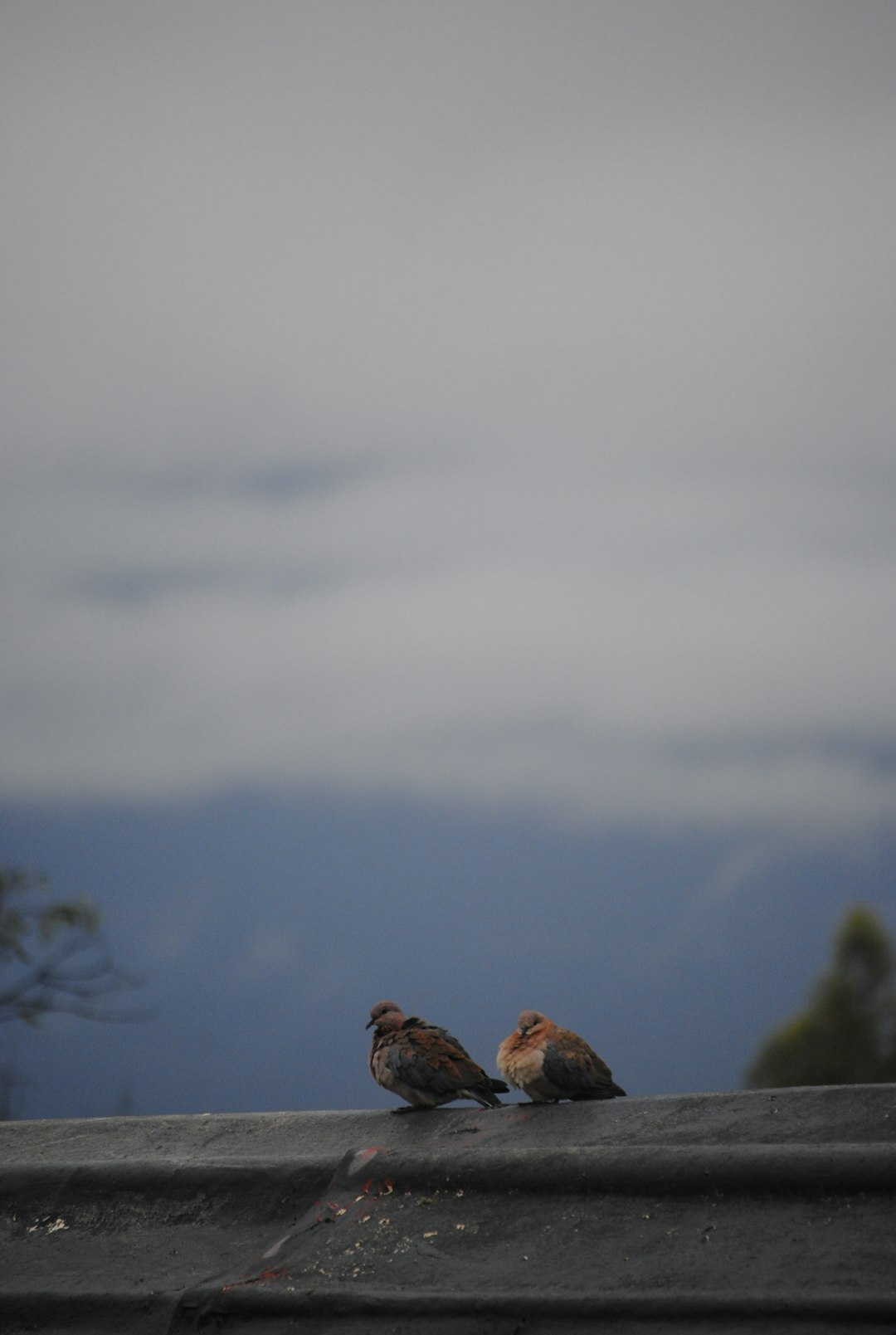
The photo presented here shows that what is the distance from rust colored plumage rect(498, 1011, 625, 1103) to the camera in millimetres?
5719

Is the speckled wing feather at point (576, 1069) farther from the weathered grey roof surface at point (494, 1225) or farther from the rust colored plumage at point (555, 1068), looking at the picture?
the weathered grey roof surface at point (494, 1225)

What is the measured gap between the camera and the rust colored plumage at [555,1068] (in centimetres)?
572

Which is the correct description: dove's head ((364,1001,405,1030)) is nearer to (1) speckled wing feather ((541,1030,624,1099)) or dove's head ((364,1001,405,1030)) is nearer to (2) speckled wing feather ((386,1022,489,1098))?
(2) speckled wing feather ((386,1022,489,1098))

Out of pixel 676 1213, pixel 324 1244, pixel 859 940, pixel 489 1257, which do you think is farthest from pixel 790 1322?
pixel 859 940

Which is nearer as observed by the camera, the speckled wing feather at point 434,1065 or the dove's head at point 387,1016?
the speckled wing feather at point 434,1065

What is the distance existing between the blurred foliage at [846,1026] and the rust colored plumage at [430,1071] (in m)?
17.9

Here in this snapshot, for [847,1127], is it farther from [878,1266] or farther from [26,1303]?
[26,1303]

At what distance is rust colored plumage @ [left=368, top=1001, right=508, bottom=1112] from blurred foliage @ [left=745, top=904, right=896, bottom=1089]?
17.9 m

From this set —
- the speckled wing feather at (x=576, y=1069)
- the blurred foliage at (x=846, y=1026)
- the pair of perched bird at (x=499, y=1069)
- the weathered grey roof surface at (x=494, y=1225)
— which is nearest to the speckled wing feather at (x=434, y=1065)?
the pair of perched bird at (x=499, y=1069)

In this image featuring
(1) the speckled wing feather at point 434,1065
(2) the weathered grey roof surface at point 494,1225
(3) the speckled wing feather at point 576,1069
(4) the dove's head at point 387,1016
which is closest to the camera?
(2) the weathered grey roof surface at point 494,1225

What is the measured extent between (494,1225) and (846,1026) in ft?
65.4

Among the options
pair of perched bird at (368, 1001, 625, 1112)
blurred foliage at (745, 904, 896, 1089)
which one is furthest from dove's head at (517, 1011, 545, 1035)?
blurred foliage at (745, 904, 896, 1089)

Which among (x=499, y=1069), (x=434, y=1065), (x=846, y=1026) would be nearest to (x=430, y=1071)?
(x=434, y=1065)

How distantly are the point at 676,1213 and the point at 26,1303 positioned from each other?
2.24m
